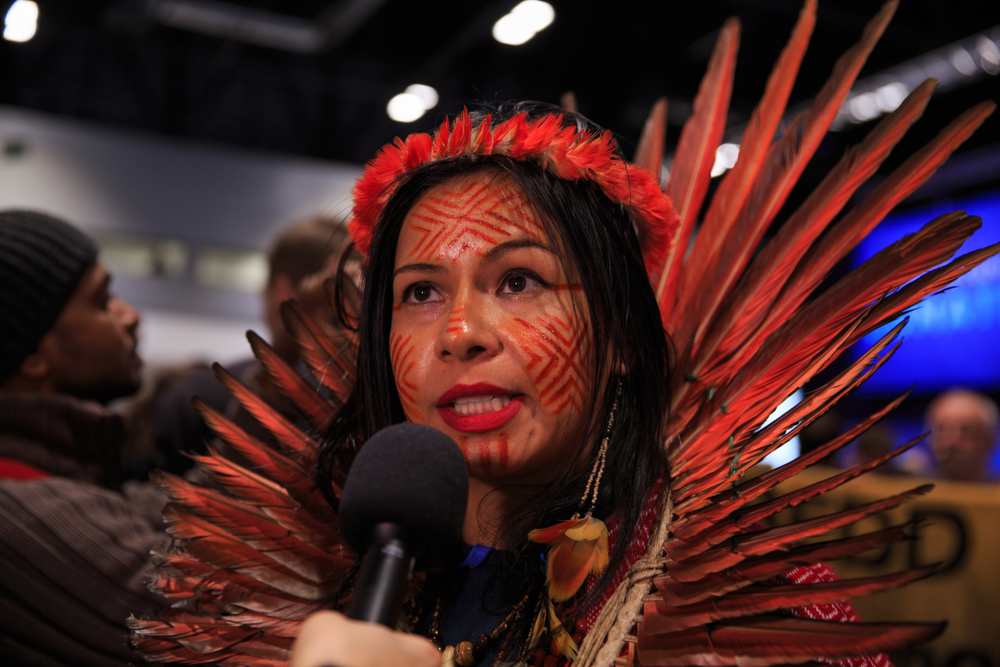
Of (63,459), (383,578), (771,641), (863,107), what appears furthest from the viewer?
(863,107)

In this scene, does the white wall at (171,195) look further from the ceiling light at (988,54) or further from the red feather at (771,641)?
the red feather at (771,641)

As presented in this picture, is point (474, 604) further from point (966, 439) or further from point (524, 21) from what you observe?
point (524, 21)

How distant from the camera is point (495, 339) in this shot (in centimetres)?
100

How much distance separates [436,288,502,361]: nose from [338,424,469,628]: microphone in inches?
10.3

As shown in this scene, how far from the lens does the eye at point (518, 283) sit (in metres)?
1.04

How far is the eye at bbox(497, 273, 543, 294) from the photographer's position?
1.04 meters

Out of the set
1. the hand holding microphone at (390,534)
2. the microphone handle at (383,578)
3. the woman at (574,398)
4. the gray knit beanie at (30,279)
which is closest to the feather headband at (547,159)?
the woman at (574,398)

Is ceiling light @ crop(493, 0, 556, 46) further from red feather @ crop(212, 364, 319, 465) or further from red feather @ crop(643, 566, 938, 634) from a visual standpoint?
red feather @ crop(643, 566, 938, 634)

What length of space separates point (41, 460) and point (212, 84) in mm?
Result: 6595

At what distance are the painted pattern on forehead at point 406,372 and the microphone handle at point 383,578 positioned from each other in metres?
0.42

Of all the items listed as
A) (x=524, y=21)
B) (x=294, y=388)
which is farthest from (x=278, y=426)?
(x=524, y=21)

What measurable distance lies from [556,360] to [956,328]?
7.45 meters

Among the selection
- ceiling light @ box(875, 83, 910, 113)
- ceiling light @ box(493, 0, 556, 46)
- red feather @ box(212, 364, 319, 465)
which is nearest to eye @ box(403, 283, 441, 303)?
red feather @ box(212, 364, 319, 465)

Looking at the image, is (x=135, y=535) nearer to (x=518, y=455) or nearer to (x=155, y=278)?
(x=518, y=455)
